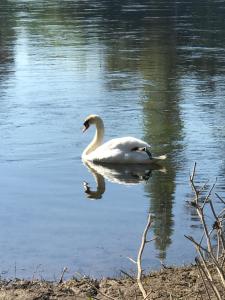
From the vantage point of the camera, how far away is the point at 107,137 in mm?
17234

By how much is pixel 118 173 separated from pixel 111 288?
660 centimetres

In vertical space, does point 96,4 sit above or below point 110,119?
below

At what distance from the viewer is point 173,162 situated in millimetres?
14867

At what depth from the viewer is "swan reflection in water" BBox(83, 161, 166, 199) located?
1387cm

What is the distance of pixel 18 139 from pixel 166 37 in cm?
2079

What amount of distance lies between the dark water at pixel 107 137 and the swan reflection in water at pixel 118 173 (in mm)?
69

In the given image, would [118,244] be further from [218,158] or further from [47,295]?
[218,158]

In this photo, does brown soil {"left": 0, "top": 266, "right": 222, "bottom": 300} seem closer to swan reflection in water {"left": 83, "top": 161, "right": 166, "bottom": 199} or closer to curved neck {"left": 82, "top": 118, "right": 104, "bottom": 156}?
swan reflection in water {"left": 83, "top": 161, "right": 166, "bottom": 199}

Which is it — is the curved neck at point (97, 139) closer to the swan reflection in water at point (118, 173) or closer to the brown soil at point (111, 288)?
the swan reflection in water at point (118, 173)

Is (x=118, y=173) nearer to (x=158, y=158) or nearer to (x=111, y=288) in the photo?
(x=158, y=158)

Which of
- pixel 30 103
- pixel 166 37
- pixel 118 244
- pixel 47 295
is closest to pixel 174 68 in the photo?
pixel 30 103

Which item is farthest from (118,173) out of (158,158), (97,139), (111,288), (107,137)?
(111,288)

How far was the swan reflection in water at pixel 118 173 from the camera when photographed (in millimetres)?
13867

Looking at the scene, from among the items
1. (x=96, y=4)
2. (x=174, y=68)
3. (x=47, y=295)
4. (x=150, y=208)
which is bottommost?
(x=96, y=4)
